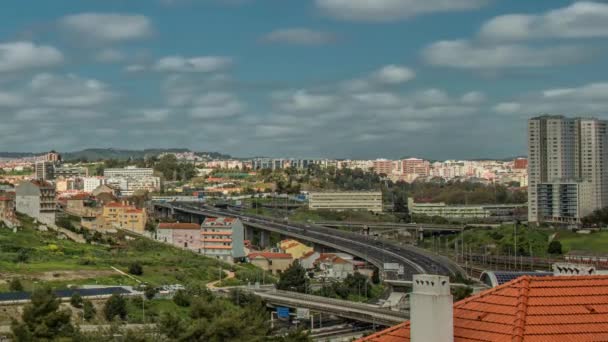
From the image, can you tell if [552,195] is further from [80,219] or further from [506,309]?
[506,309]

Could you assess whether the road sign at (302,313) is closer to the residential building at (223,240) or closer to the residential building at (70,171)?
the residential building at (223,240)

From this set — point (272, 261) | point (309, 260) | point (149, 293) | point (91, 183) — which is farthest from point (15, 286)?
point (91, 183)

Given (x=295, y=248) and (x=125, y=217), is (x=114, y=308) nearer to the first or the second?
(x=295, y=248)

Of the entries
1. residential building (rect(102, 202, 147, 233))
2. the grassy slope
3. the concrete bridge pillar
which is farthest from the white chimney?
the concrete bridge pillar

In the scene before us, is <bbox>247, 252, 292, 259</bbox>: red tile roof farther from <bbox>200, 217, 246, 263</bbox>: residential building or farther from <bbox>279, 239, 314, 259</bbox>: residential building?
<bbox>279, 239, 314, 259</bbox>: residential building

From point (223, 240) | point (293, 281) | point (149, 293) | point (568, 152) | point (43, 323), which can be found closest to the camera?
point (43, 323)

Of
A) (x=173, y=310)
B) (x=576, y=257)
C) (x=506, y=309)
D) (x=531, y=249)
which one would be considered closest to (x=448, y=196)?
(x=531, y=249)

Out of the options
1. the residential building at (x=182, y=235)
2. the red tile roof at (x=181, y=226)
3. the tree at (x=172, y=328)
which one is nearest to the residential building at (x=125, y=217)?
the red tile roof at (x=181, y=226)
